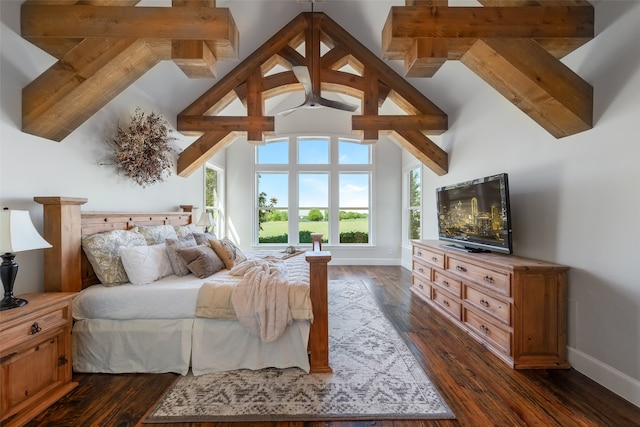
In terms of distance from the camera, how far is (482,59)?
89.4 inches

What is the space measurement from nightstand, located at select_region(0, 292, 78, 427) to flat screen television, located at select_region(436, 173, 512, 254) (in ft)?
12.4

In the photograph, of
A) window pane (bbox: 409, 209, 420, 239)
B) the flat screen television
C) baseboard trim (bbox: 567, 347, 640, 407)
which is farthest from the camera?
window pane (bbox: 409, 209, 420, 239)

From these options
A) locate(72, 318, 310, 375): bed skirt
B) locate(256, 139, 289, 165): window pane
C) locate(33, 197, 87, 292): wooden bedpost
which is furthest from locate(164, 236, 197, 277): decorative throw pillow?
locate(256, 139, 289, 165): window pane

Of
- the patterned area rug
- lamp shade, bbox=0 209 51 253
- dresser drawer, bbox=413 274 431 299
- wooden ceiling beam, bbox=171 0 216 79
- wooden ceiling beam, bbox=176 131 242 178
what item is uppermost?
wooden ceiling beam, bbox=171 0 216 79

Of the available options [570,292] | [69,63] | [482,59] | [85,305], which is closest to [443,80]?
[482,59]

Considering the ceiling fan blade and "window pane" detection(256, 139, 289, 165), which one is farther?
"window pane" detection(256, 139, 289, 165)

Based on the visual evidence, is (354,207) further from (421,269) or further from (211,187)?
(211,187)

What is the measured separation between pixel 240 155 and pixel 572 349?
633 cm

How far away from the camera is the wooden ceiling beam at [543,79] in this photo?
2.14m

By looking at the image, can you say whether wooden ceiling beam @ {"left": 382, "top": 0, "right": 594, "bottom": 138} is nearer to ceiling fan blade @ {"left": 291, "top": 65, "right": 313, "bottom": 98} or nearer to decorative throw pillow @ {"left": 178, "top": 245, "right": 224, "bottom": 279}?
ceiling fan blade @ {"left": 291, "top": 65, "right": 313, "bottom": 98}

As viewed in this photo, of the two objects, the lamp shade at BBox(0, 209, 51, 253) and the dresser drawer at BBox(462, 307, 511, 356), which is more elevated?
the lamp shade at BBox(0, 209, 51, 253)

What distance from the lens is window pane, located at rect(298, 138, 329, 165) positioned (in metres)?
6.50

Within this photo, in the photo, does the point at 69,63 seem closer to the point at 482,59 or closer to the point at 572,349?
the point at 482,59

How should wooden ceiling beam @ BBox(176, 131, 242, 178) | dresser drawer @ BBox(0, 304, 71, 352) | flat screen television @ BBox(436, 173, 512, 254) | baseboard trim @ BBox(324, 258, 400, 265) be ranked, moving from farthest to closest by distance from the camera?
baseboard trim @ BBox(324, 258, 400, 265), wooden ceiling beam @ BBox(176, 131, 242, 178), flat screen television @ BBox(436, 173, 512, 254), dresser drawer @ BBox(0, 304, 71, 352)
